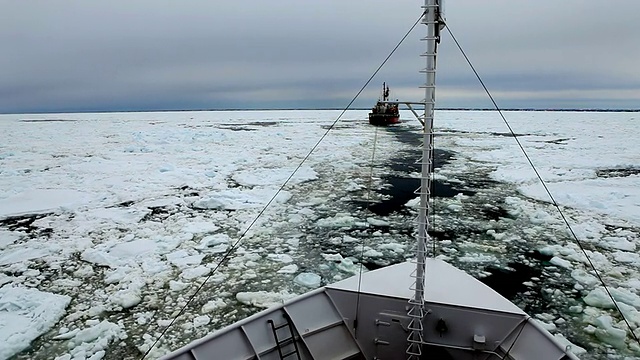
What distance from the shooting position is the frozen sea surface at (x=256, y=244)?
411cm

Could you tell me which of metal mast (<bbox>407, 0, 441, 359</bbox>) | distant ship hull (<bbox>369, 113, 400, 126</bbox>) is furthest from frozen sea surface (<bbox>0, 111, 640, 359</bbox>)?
distant ship hull (<bbox>369, 113, 400, 126</bbox>)

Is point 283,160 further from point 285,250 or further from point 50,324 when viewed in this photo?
point 50,324

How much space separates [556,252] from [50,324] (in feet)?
21.2

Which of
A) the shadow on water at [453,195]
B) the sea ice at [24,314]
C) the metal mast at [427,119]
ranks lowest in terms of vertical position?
the shadow on water at [453,195]

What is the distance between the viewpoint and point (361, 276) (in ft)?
11.8

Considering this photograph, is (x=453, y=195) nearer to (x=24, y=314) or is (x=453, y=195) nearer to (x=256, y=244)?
(x=256, y=244)

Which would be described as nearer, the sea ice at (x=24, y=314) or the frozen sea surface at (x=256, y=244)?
the sea ice at (x=24, y=314)

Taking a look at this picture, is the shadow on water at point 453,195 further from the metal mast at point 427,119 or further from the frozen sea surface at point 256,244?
the metal mast at point 427,119

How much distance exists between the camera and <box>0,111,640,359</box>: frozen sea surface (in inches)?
162

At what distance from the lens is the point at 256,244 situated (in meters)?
6.32

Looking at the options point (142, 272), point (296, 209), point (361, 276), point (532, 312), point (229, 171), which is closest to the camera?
point (361, 276)

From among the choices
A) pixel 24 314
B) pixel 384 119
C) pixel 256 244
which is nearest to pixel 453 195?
pixel 256 244

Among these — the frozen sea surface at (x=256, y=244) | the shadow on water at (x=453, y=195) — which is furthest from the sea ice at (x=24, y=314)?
the shadow on water at (x=453, y=195)

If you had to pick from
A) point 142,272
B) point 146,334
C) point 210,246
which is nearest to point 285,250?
point 210,246
